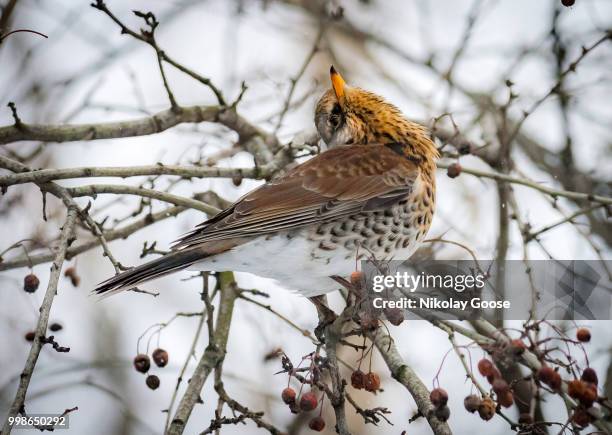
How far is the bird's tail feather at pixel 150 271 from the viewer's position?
9.94ft

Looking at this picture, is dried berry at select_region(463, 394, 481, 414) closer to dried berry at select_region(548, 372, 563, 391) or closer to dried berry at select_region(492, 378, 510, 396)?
dried berry at select_region(492, 378, 510, 396)

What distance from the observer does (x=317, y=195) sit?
3.78 metres

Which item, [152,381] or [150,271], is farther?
[152,381]

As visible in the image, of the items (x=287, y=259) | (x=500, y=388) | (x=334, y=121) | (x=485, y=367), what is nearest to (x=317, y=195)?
(x=287, y=259)

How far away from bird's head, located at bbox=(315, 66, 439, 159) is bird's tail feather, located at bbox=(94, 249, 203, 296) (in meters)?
1.37

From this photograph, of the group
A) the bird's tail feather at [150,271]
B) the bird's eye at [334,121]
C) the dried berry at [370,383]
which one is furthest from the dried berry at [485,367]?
the bird's eye at [334,121]

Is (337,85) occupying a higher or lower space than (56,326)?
higher

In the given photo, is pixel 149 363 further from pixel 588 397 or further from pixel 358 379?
pixel 588 397

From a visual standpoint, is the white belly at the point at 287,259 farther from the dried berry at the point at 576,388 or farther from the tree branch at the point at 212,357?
the dried berry at the point at 576,388

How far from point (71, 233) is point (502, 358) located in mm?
1760

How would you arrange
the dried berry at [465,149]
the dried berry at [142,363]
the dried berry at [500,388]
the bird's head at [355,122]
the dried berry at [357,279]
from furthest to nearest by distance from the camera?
the bird's head at [355,122], the dried berry at [465,149], the dried berry at [142,363], the dried berry at [357,279], the dried berry at [500,388]

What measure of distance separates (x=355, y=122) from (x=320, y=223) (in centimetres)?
98

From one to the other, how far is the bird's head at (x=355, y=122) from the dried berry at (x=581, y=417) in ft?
7.20

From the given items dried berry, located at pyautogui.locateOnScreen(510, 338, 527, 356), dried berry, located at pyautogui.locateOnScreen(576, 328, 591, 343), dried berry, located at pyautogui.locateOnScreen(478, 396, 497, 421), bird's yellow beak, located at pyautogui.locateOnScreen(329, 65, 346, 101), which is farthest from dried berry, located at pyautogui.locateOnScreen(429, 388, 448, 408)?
bird's yellow beak, located at pyautogui.locateOnScreen(329, 65, 346, 101)
